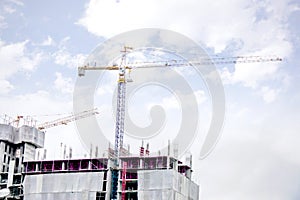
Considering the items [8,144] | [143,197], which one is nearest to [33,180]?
[8,144]

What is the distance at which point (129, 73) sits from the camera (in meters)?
180

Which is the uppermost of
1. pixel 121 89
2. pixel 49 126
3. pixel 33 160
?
pixel 121 89

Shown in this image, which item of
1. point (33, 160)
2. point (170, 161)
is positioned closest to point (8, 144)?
point (33, 160)

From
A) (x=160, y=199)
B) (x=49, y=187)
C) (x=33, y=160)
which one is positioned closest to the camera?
(x=160, y=199)

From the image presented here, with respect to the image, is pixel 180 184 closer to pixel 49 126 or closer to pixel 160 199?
pixel 160 199

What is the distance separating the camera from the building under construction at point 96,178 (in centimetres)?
13988

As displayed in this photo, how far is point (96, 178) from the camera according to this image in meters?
146

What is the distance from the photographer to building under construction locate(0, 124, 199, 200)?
13988 cm

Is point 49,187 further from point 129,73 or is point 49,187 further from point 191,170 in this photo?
point 129,73

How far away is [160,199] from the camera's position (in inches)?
5399

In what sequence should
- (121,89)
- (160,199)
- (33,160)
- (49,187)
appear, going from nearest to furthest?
(160,199) → (49,187) → (33,160) → (121,89)

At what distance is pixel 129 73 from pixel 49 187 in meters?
51.2

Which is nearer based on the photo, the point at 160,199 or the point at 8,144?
the point at 160,199

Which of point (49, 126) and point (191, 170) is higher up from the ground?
point (49, 126)
